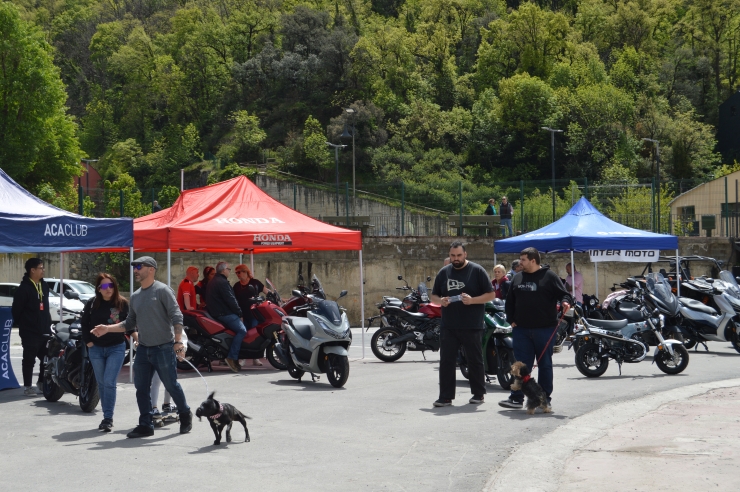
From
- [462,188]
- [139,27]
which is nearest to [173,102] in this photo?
[139,27]

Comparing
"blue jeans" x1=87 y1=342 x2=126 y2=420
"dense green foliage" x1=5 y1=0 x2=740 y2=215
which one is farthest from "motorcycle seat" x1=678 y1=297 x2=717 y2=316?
"dense green foliage" x1=5 y1=0 x2=740 y2=215

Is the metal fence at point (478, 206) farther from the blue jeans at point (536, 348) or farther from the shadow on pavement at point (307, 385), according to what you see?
the blue jeans at point (536, 348)

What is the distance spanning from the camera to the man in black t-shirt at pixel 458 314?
35.3 ft

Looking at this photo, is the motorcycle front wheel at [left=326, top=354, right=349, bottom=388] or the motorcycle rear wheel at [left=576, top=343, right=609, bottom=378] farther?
the motorcycle rear wheel at [left=576, top=343, right=609, bottom=378]

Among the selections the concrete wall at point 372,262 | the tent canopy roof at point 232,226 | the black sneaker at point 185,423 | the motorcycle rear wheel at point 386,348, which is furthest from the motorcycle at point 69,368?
the concrete wall at point 372,262

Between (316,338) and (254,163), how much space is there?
70.8m

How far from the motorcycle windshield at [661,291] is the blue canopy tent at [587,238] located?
1983 mm

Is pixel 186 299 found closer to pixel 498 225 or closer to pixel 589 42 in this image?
Result: pixel 498 225

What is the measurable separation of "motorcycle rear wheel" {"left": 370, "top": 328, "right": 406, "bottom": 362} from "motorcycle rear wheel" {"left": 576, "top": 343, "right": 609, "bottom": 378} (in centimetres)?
381

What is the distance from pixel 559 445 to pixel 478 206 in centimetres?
2324

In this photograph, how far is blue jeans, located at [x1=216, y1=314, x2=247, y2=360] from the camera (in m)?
14.7

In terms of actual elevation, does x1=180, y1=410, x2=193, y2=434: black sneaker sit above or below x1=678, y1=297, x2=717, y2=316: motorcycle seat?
below

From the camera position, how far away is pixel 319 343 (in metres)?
13.1

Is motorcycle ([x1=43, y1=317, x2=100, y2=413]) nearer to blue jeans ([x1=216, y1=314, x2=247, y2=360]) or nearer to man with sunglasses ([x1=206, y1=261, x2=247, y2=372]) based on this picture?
man with sunglasses ([x1=206, y1=261, x2=247, y2=372])
